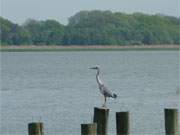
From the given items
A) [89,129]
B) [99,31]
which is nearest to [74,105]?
[89,129]

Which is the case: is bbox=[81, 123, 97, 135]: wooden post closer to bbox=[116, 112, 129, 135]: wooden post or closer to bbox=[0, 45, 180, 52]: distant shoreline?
bbox=[116, 112, 129, 135]: wooden post

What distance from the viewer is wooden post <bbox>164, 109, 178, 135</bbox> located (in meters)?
17.7

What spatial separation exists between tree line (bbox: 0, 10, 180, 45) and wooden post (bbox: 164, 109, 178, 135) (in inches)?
3736

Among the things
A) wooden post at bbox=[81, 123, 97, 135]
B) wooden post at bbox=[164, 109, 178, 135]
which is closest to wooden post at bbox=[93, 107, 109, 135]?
wooden post at bbox=[164, 109, 178, 135]

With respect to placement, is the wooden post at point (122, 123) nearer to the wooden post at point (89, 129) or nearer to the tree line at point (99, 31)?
the wooden post at point (89, 129)

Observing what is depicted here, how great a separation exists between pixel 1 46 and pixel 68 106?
8699cm

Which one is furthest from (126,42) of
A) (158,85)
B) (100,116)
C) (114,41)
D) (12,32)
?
(100,116)

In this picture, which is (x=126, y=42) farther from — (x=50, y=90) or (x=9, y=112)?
(x=9, y=112)

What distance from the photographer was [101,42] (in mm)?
120625

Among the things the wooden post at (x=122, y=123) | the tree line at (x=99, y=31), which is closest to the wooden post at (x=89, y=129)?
the wooden post at (x=122, y=123)

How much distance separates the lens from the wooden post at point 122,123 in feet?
57.9

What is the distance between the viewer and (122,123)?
1770cm

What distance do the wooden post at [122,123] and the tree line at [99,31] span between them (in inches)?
3741

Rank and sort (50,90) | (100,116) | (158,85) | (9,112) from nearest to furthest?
1. (100,116)
2. (9,112)
3. (50,90)
4. (158,85)
